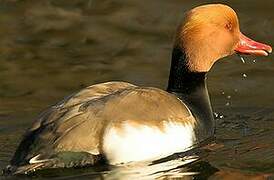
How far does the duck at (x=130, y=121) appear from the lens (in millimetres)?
7125

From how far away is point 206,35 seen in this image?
26.7ft

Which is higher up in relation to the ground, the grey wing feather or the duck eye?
the duck eye

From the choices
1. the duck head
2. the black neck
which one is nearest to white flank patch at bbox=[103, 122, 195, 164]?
the black neck

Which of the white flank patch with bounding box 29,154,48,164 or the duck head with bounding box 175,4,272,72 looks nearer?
the white flank patch with bounding box 29,154,48,164

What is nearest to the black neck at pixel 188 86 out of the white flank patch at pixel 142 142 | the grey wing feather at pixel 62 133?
the white flank patch at pixel 142 142

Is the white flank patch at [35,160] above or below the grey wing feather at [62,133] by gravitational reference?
below

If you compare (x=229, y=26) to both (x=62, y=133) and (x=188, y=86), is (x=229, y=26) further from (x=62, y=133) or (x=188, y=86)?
(x=62, y=133)

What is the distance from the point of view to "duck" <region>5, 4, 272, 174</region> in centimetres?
712

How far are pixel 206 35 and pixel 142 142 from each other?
1.25m

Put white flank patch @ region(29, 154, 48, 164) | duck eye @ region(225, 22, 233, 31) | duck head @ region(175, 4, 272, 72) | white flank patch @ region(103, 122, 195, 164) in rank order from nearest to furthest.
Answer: white flank patch @ region(29, 154, 48, 164) → white flank patch @ region(103, 122, 195, 164) → duck head @ region(175, 4, 272, 72) → duck eye @ region(225, 22, 233, 31)

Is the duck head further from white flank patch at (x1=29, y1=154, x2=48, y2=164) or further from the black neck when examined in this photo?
white flank patch at (x1=29, y1=154, x2=48, y2=164)

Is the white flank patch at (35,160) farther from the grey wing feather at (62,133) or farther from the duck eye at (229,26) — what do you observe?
the duck eye at (229,26)

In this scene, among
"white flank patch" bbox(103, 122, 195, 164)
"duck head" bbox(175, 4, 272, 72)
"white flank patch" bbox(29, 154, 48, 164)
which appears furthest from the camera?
"duck head" bbox(175, 4, 272, 72)

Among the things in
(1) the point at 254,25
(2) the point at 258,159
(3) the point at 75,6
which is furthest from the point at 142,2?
(2) the point at 258,159
